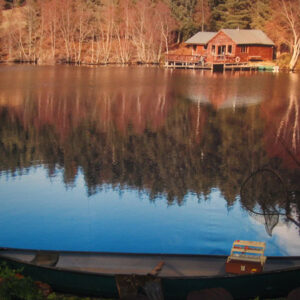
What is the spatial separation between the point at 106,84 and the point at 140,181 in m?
28.9

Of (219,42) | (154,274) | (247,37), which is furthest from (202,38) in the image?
(154,274)

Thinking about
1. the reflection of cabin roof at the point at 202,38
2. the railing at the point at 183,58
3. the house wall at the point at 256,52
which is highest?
the reflection of cabin roof at the point at 202,38

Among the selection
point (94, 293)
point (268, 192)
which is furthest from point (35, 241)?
point (268, 192)

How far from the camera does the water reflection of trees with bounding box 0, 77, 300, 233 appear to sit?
14.6 m

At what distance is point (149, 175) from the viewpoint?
15.0m

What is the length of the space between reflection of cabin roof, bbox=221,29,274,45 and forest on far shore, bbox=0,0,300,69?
4.71 metres

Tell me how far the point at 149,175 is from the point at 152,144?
4377 mm

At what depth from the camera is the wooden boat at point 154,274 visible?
6.75 meters

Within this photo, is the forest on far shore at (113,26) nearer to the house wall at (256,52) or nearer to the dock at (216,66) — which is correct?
the house wall at (256,52)

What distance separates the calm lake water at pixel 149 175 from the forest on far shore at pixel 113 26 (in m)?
42.7

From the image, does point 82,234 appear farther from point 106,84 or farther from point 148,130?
point 106,84

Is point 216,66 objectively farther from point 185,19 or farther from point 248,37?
point 185,19

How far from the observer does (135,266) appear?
7746 millimetres

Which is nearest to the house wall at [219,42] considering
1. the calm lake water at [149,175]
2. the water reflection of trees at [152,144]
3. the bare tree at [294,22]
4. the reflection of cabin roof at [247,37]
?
the reflection of cabin roof at [247,37]
